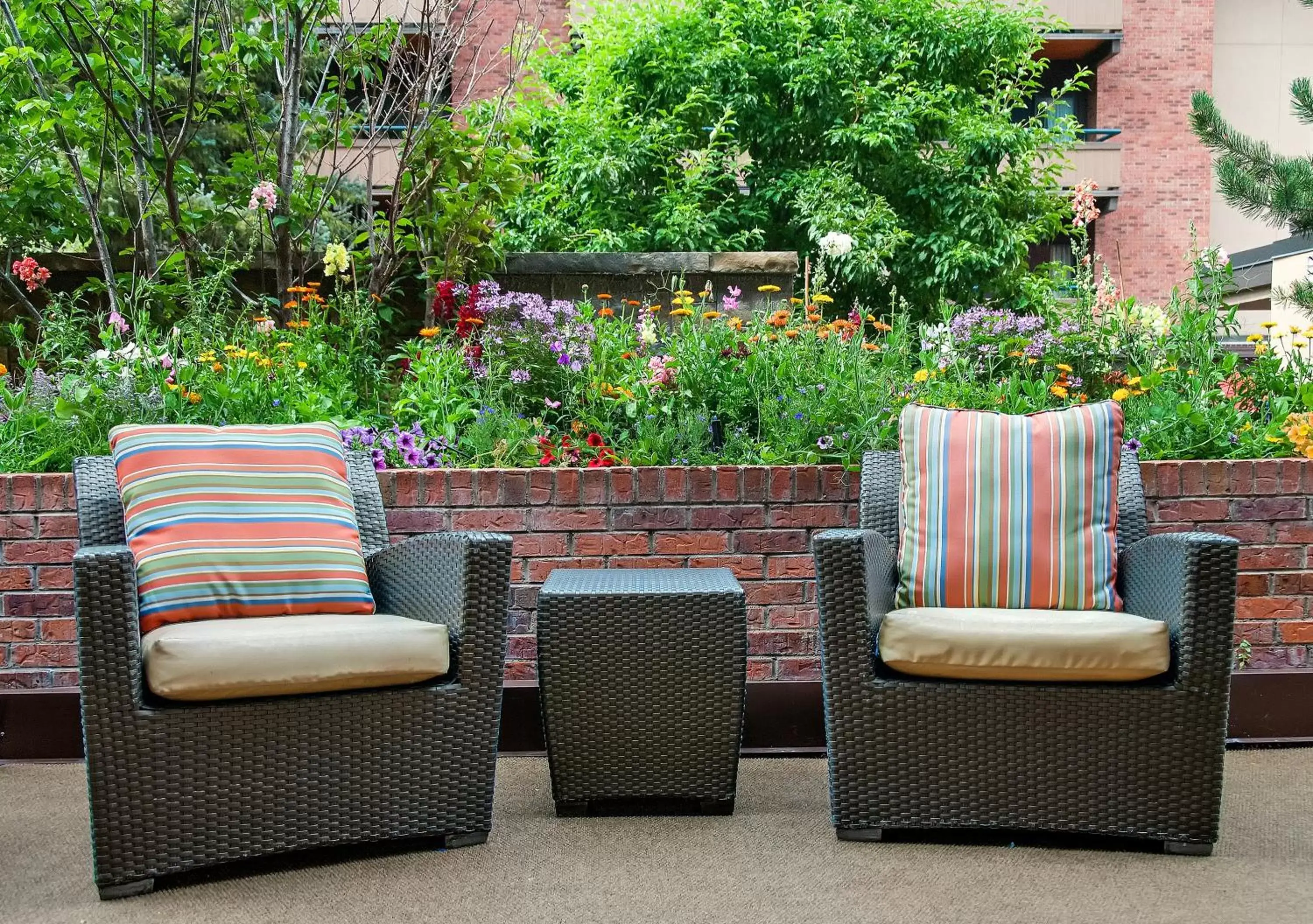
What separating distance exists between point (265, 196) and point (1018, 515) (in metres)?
3.07

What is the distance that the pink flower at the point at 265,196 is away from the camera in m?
4.19

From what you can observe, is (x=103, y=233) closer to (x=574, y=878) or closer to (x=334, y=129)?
(x=334, y=129)

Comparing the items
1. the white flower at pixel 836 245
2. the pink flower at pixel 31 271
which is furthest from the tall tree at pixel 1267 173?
the pink flower at pixel 31 271

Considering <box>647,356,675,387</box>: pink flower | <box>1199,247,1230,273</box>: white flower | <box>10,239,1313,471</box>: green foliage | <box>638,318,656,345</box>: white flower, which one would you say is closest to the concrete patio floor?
<box>10,239,1313,471</box>: green foliage

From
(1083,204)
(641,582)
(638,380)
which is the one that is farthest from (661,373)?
(1083,204)

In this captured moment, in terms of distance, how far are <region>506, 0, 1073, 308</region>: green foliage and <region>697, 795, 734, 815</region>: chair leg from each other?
265 inches

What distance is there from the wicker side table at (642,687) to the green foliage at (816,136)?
6.64 m

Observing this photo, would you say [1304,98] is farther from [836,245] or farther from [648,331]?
[648,331]

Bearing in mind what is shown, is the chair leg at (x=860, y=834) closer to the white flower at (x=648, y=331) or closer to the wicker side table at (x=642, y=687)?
the wicker side table at (x=642, y=687)

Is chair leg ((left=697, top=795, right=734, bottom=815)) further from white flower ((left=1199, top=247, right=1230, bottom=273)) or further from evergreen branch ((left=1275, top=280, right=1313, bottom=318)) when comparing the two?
evergreen branch ((left=1275, top=280, right=1313, bottom=318))

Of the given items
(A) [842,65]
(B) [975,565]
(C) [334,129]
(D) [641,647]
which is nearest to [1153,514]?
(B) [975,565]

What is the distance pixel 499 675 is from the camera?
2.37 metres

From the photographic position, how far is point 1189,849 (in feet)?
7.54

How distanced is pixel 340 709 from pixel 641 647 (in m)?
0.67
